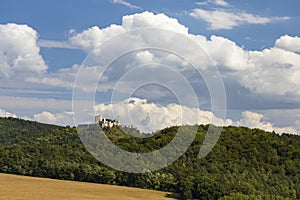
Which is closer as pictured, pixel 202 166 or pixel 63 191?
pixel 63 191

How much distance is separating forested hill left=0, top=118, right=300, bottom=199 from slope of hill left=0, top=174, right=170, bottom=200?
4776 millimetres

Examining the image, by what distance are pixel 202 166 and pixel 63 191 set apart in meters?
34.8

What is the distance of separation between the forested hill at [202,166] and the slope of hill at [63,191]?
4.78 meters

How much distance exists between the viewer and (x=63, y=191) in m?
103

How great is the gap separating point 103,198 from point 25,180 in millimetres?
27159

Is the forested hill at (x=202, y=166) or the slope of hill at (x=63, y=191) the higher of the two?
the forested hill at (x=202, y=166)

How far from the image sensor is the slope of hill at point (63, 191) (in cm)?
9525

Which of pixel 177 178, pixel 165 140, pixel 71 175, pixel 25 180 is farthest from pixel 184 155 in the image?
pixel 25 180

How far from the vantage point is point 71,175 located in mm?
120062

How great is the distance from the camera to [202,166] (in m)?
118

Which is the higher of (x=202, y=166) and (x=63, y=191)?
(x=202, y=166)

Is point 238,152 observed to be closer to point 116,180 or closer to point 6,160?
point 116,180

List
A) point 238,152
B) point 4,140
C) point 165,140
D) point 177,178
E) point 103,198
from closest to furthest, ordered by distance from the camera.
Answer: point 103,198 < point 177,178 < point 238,152 < point 165,140 < point 4,140

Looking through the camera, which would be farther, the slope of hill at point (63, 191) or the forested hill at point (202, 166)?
the forested hill at point (202, 166)
